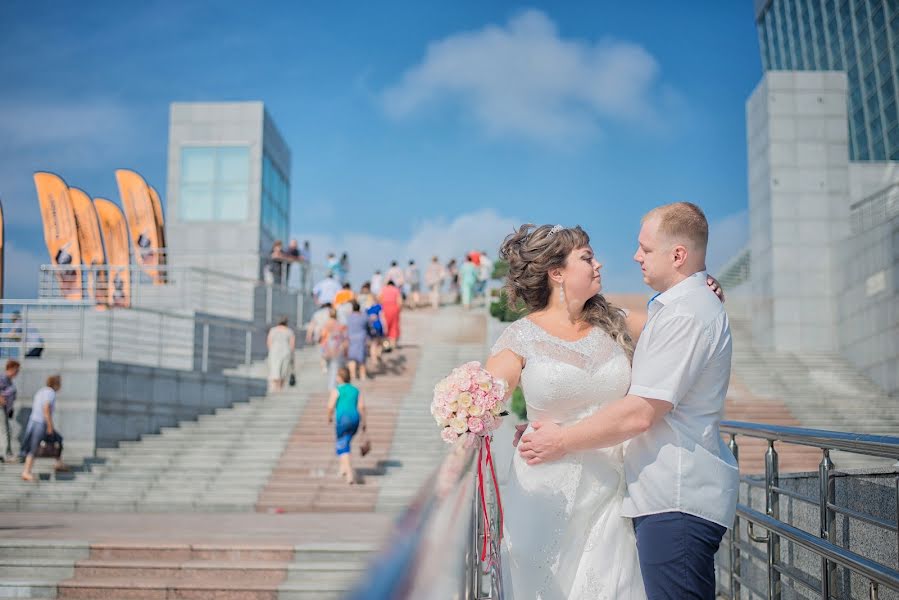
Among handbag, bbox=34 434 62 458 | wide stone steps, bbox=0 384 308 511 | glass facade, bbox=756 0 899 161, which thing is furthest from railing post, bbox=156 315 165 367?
glass facade, bbox=756 0 899 161

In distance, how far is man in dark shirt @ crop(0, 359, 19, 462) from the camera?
13391mm

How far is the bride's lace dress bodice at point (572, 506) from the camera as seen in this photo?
3256 mm

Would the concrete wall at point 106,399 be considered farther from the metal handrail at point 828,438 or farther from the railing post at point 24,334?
the metal handrail at point 828,438

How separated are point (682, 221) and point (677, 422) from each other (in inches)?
26.2

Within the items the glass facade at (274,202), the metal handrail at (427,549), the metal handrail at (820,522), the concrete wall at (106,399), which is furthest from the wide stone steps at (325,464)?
the glass facade at (274,202)

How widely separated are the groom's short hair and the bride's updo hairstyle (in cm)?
66

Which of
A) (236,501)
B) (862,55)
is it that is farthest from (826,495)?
(862,55)

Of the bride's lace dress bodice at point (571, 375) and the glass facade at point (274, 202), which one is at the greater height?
the glass facade at point (274, 202)

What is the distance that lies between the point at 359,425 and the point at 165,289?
13.1m

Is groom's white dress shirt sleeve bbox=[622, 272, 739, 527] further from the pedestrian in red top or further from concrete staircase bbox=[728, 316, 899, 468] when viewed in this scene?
the pedestrian in red top

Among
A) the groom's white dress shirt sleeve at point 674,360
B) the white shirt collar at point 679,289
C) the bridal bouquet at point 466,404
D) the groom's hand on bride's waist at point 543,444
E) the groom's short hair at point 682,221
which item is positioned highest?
the groom's short hair at point 682,221

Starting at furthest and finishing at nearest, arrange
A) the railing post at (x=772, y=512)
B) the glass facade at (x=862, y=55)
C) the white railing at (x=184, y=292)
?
the glass facade at (x=862, y=55)
the white railing at (x=184, y=292)
the railing post at (x=772, y=512)

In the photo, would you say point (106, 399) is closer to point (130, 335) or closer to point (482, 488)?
point (130, 335)

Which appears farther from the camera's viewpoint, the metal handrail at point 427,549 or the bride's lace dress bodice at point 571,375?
the bride's lace dress bodice at point 571,375
